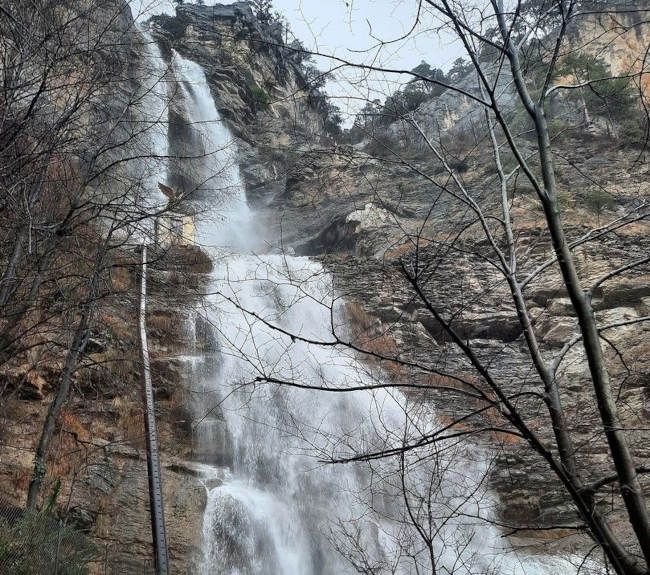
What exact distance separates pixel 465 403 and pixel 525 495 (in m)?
2.25

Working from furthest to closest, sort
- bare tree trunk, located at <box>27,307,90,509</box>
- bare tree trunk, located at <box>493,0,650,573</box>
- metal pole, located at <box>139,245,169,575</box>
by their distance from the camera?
metal pole, located at <box>139,245,169,575</box> → bare tree trunk, located at <box>27,307,90,509</box> → bare tree trunk, located at <box>493,0,650,573</box>

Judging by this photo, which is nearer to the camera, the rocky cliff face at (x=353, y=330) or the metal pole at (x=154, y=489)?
the rocky cliff face at (x=353, y=330)

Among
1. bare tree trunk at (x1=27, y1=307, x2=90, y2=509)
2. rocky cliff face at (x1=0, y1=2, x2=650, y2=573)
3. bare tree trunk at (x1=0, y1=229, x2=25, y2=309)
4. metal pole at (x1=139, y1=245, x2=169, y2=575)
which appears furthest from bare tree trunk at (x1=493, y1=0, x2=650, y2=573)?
bare tree trunk at (x1=27, y1=307, x2=90, y2=509)

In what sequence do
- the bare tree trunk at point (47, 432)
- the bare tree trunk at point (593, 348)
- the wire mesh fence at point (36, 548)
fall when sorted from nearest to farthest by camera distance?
the bare tree trunk at point (593, 348) < the wire mesh fence at point (36, 548) < the bare tree trunk at point (47, 432)

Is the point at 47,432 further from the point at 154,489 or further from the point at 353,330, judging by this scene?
the point at 353,330

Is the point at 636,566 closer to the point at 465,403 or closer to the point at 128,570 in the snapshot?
the point at 128,570

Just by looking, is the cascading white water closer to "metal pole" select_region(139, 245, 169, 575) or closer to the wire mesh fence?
"metal pole" select_region(139, 245, 169, 575)

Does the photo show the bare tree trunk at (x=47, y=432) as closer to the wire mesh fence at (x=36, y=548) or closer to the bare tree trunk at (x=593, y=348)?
the wire mesh fence at (x=36, y=548)

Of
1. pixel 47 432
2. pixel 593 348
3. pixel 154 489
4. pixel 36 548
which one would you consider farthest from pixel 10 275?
pixel 154 489

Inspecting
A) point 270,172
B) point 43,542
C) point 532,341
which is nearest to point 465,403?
point 43,542

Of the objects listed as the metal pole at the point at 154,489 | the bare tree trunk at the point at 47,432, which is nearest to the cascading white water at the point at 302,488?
the metal pole at the point at 154,489

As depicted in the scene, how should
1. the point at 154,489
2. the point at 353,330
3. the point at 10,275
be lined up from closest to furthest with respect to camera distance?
the point at 10,275
the point at 154,489
the point at 353,330

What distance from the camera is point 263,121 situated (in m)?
29.1

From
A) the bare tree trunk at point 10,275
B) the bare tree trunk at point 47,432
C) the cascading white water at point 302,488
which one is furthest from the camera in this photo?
the cascading white water at point 302,488
